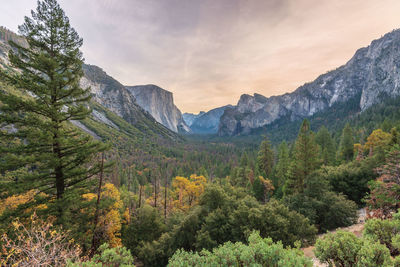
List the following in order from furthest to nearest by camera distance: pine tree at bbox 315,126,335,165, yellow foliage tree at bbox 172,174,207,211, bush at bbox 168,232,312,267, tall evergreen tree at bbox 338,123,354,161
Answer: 1. tall evergreen tree at bbox 338,123,354,161
2. pine tree at bbox 315,126,335,165
3. yellow foliage tree at bbox 172,174,207,211
4. bush at bbox 168,232,312,267

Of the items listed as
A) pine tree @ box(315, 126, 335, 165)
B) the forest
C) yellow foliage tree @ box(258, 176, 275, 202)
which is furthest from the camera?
pine tree @ box(315, 126, 335, 165)

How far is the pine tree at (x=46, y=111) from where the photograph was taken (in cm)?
843

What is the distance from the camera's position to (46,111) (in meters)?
8.94

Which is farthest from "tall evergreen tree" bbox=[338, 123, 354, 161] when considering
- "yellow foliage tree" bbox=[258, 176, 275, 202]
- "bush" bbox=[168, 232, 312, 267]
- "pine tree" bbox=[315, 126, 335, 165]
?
"bush" bbox=[168, 232, 312, 267]

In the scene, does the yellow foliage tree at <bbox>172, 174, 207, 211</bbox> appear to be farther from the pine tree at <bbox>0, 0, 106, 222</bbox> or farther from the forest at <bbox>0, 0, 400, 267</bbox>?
the pine tree at <bbox>0, 0, 106, 222</bbox>

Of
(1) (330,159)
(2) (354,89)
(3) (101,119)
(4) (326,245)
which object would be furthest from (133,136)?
(2) (354,89)

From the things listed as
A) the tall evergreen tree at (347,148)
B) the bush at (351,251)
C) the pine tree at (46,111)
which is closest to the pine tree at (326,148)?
the tall evergreen tree at (347,148)

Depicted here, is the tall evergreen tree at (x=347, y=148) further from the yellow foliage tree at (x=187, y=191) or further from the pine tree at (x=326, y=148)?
the yellow foliage tree at (x=187, y=191)

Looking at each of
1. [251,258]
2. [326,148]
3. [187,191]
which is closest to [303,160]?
[187,191]

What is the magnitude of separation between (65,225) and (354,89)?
9294 inches

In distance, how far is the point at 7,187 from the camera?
800 cm

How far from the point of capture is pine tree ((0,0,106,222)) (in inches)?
332

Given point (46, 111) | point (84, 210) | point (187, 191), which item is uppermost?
→ point (46, 111)

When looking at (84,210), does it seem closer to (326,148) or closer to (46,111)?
(46,111)
